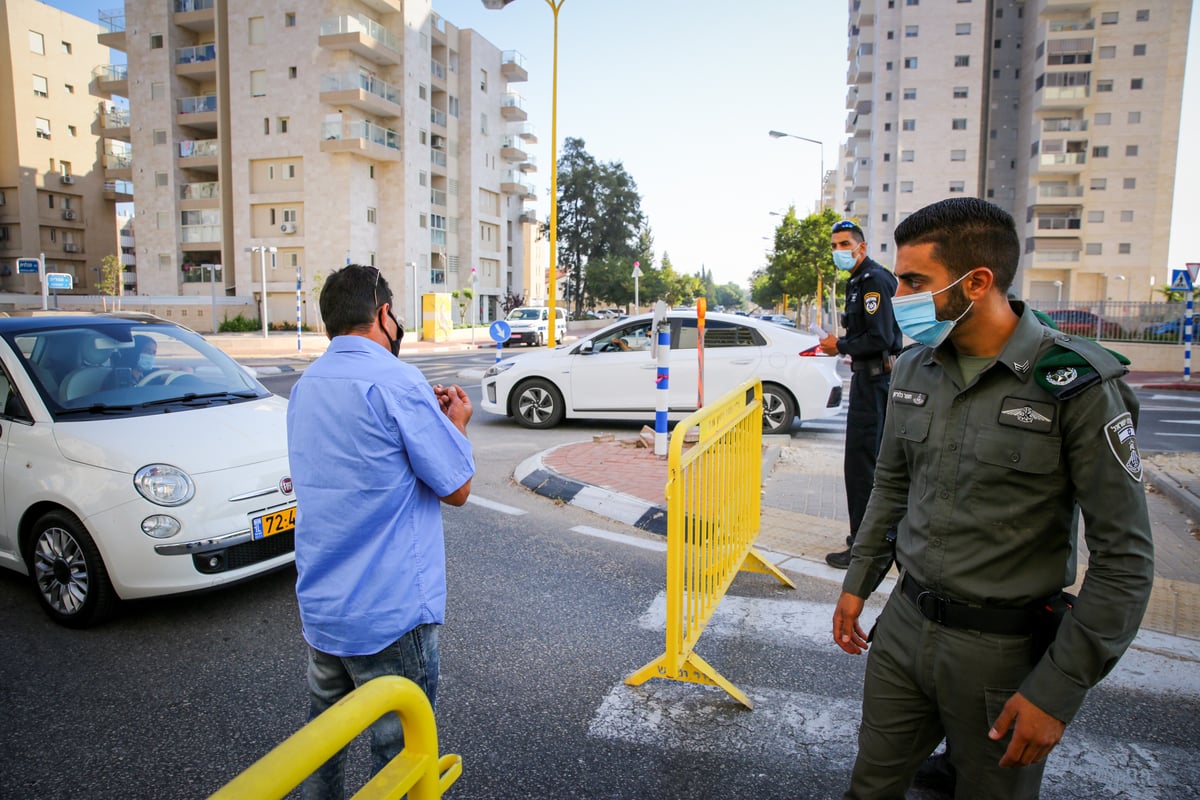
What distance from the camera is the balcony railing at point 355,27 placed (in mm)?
44000

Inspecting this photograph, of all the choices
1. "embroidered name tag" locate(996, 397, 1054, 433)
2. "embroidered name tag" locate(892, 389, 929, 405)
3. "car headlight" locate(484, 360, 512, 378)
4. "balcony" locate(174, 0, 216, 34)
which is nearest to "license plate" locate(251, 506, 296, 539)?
"embroidered name tag" locate(892, 389, 929, 405)

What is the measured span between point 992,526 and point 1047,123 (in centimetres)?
6549

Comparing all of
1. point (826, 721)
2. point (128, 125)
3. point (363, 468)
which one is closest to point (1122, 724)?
point (826, 721)

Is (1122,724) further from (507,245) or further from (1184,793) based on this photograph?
(507,245)

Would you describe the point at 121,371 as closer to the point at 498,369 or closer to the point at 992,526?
the point at 992,526

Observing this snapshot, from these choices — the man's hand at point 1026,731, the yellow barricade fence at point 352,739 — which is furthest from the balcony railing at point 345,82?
the man's hand at point 1026,731

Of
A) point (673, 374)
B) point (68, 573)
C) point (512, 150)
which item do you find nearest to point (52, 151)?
point (512, 150)

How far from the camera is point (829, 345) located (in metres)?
5.11

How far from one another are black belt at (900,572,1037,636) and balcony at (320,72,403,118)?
4844 centimetres

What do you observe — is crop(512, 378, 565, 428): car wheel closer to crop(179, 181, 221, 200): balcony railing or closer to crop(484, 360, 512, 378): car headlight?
crop(484, 360, 512, 378): car headlight

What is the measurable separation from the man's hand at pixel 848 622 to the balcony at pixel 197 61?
5504cm

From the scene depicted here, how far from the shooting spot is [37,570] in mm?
4188

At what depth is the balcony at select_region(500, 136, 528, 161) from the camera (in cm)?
6328

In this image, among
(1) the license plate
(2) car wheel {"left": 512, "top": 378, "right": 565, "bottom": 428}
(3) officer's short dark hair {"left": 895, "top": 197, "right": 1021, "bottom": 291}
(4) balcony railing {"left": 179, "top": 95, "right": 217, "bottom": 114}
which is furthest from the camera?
(4) balcony railing {"left": 179, "top": 95, "right": 217, "bottom": 114}
